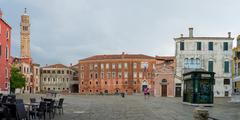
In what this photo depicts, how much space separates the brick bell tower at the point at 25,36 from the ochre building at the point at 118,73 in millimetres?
17887

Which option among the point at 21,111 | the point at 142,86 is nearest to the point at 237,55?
the point at 21,111

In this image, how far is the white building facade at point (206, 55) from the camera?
68.7m

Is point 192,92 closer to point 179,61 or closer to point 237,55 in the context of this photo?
point 237,55

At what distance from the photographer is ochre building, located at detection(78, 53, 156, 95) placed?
391 feet

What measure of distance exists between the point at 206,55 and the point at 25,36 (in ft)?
229

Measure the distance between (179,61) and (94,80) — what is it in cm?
5672

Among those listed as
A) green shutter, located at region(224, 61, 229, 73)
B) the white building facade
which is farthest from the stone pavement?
green shutter, located at region(224, 61, 229, 73)

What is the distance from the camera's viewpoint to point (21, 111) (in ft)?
43.0

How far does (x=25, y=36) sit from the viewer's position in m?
123

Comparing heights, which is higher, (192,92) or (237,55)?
(237,55)

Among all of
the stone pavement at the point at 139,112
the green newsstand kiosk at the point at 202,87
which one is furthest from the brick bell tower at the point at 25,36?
the green newsstand kiosk at the point at 202,87

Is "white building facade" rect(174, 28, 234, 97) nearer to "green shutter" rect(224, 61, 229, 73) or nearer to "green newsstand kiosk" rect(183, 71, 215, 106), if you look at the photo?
"green shutter" rect(224, 61, 229, 73)

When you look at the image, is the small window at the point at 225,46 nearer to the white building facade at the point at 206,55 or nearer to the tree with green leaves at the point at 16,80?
the white building facade at the point at 206,55

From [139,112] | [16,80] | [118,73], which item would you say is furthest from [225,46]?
[118,73]
